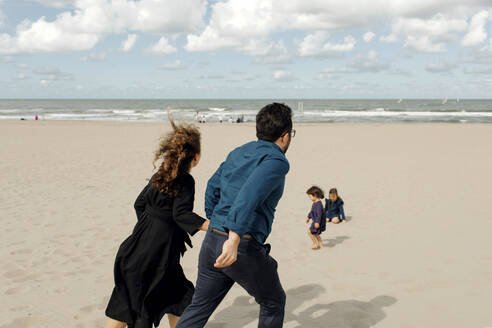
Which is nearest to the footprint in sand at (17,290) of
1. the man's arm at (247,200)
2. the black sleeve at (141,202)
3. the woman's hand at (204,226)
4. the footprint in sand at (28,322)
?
the footprint in sand at (28,322)

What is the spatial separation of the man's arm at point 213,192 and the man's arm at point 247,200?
0.37 metres

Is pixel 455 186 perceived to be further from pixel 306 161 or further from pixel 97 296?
pixel 97 296

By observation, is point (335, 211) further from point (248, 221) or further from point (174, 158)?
point (248, 221)

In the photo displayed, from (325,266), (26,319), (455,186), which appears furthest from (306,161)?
(26,319)

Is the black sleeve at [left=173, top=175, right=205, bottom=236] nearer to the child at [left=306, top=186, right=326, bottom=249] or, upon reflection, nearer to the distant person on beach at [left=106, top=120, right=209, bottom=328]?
the distant person on beach at [left=106, top=120, right=209, bottom=328]

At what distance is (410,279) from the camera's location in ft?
16.5

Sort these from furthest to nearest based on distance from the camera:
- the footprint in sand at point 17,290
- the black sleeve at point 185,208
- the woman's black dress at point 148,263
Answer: the footprint in sand at point 17,290 → the woman's black dress at point 148,263 → the black sleeve at point 185,208

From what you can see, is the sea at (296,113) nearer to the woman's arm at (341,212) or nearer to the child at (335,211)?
the child at (335,211)

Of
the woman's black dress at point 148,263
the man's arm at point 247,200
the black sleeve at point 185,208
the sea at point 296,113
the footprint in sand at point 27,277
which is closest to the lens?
the man's arm at point 247,200

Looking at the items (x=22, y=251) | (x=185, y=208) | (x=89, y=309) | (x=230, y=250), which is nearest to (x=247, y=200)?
(x=230, y=250)

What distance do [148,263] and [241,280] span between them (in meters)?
0.82

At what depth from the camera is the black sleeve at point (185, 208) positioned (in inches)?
110

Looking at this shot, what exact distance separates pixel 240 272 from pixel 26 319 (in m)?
2.68

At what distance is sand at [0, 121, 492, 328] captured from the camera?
4.22m
